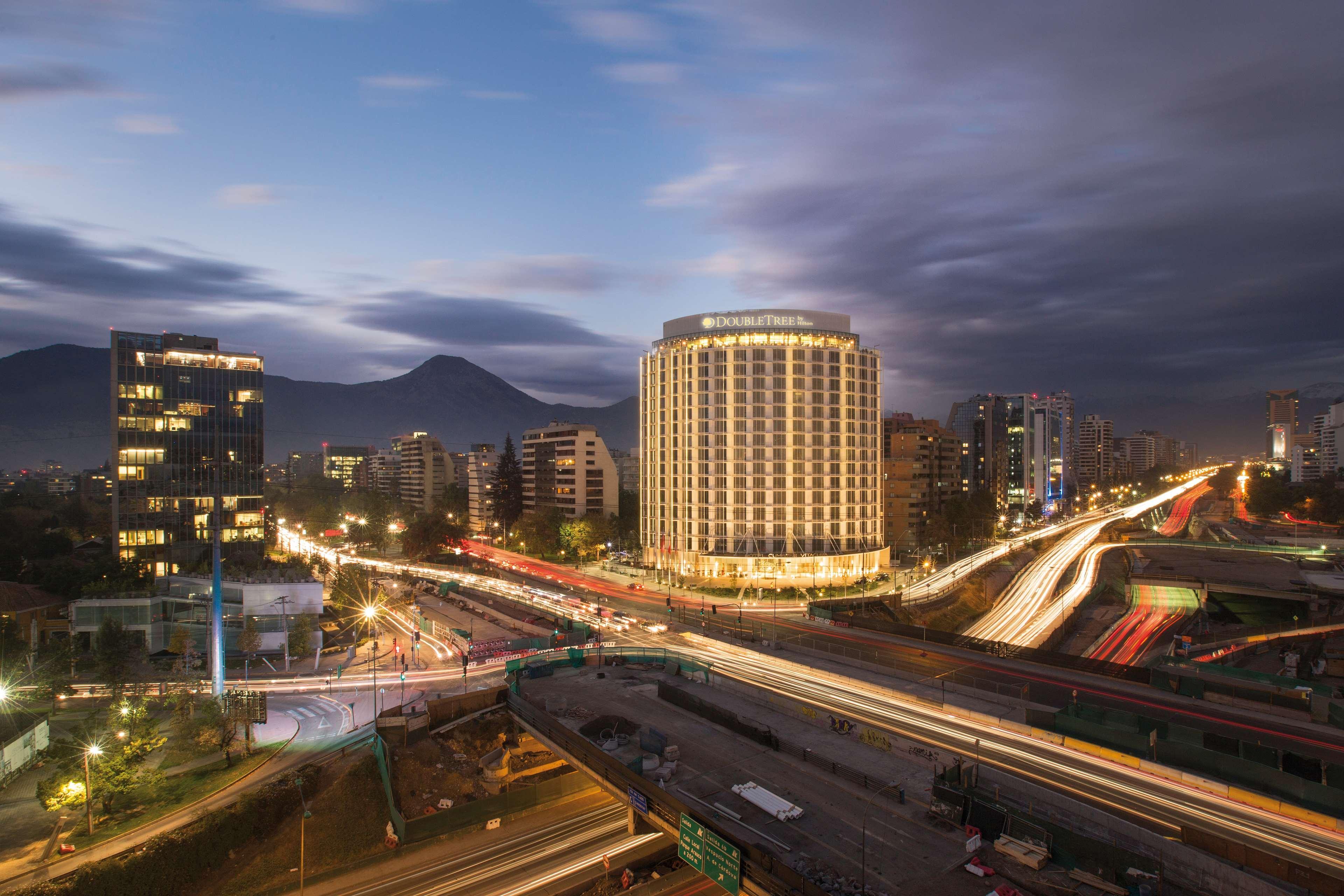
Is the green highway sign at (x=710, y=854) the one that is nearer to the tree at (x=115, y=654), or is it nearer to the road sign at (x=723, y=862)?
the road sign at (x=723, y=862)

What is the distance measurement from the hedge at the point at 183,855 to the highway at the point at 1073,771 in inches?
924

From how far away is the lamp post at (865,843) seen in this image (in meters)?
→ 19.3

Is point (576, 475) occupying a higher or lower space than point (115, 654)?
higher

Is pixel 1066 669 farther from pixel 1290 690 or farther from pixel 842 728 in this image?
pixel 842 728

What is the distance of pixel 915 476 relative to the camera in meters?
133

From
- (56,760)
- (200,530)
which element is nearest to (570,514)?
(200,530)

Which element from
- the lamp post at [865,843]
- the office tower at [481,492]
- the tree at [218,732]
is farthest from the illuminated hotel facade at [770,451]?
the office tower at [481,492]

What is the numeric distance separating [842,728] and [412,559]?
3480 inches

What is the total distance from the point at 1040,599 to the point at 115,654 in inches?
3458

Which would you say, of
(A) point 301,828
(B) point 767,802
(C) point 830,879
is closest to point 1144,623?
(B) point 767,802

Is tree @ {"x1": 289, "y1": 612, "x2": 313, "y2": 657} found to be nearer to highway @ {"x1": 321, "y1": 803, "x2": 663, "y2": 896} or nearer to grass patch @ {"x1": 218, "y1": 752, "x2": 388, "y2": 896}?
grass patch @ {"x1": 218, "y1": 752, "x2": 388, "y2": 896}

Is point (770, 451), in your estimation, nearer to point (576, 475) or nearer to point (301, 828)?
point (576, 475)

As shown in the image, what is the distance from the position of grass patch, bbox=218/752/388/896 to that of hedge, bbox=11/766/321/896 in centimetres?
72

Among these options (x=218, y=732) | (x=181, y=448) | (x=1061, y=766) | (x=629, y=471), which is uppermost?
(x=181, y=448)
